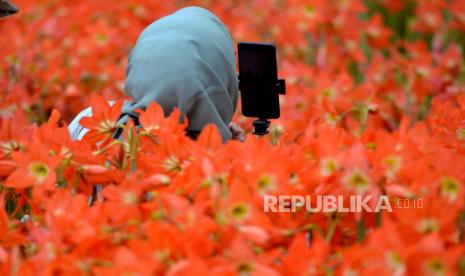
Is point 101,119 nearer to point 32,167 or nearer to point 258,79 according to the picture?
point 32,167

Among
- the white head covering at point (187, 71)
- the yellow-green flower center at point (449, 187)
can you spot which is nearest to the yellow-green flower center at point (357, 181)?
the yellow-green flower center at point (449, 187)

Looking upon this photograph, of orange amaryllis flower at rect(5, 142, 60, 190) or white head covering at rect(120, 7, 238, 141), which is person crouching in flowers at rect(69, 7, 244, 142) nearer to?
white head covering at rect(120, 7, 238, 141)

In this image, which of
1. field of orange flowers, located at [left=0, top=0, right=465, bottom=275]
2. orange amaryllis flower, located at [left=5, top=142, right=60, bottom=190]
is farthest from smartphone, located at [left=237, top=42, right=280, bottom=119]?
orange amaryllis flower, located at [left=5, top=142, right=60, bottom=190]

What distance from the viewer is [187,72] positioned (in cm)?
194

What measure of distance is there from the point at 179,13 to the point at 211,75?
9.2 inches

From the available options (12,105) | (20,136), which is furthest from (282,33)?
(20,136)

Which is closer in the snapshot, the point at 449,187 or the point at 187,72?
the point at 449,187

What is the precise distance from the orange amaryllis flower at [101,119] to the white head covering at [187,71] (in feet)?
0.37

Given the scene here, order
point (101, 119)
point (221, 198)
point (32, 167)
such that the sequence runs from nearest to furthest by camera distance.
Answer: point (221, 198) < point (32, 167) < point (101, 119)

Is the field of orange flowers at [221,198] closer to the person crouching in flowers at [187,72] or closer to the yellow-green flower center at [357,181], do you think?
the yellow-green flower center at [357,181]

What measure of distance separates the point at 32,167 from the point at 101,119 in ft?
0.71

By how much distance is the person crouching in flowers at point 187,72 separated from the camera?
1.95 m

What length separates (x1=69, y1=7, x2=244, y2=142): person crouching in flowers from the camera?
1947 mm

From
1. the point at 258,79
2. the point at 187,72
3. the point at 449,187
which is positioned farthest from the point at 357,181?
the point at 258,79
